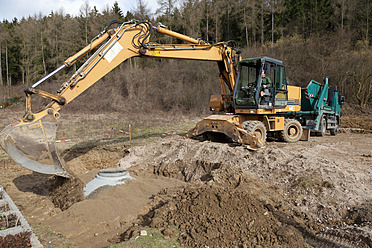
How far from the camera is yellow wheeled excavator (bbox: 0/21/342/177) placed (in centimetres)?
532

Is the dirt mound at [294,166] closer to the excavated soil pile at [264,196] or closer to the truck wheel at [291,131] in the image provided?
the excavated soil pile at [264,196]

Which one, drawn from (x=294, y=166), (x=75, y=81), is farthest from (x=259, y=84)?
(x=75, y=81)

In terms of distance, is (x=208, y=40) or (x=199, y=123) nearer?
Answer: (x=199, y=123)

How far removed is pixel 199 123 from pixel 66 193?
4.73 m

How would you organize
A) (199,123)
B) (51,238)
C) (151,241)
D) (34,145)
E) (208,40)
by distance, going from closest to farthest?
(151,241), (51,238), (34,145), (199,123), (208,40)

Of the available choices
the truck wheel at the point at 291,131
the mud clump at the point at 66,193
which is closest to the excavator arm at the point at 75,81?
the mud clump at the point at 66,193

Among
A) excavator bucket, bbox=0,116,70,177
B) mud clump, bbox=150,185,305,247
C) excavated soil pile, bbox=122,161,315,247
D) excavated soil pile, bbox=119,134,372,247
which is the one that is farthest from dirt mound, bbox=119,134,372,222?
excavator bucket, bbox=0,116,70,177

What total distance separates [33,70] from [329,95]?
3647 centimetres

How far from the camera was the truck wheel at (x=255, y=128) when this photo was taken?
8594 mm

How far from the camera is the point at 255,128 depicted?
8695 mm

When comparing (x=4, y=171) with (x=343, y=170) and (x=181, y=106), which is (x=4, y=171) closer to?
(x=343, y=170)

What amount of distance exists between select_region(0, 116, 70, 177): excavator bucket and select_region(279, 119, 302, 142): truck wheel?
7769 mm

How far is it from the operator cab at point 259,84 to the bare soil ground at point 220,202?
1838 millimetres

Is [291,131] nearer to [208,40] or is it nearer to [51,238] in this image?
[51,238]
